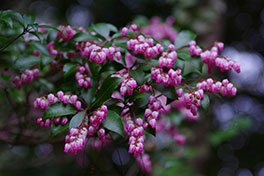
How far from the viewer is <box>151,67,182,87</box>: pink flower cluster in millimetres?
1041

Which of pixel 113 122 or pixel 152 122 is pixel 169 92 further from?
pixel 113 122

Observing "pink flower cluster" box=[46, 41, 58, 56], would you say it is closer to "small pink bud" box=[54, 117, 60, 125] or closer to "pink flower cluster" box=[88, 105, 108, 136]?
"small pink bud" box=[54, 117, 60, 125]

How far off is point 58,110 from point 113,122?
232 mm

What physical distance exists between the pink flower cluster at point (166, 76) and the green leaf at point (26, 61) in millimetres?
623

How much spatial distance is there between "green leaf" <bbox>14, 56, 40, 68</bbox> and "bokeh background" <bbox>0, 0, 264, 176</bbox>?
1.82ft

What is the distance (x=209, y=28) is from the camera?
3172 millimetres

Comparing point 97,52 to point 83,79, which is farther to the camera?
point 83,79

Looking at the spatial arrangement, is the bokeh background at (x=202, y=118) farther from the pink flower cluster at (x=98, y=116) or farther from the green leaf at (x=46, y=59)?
the green leaf at (x=46, y=59)

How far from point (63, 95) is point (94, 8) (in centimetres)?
360

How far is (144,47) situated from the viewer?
111cm

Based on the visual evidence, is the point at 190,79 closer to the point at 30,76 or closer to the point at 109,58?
the point at 109,58

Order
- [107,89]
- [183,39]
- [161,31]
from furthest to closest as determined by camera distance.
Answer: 1. [161,31]
2. [183,39]
3. [107,89]

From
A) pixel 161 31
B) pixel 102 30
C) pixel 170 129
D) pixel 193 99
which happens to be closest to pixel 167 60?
pixel 193 99

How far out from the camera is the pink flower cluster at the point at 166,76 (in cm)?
104
